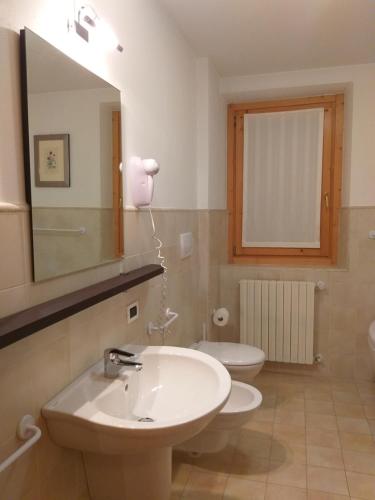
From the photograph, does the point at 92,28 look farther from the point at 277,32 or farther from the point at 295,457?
the point at 295,457

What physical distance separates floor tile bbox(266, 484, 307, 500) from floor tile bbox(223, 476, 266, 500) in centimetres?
3

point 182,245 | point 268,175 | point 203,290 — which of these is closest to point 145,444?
point 182,245

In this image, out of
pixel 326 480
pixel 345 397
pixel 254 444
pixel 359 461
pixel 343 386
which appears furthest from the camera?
pixel 343 386

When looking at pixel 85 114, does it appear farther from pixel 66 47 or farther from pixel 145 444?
pixel 145 444

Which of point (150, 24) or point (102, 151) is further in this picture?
point (150, 24)

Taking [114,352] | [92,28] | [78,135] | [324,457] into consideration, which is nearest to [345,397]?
[324,457]

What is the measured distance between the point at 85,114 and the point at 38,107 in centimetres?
28

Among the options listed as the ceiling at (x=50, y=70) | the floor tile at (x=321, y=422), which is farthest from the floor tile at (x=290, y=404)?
the ceiling at (x=50, y=70)

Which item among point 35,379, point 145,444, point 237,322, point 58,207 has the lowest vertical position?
point 237,322

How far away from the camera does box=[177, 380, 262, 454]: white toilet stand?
1.89m

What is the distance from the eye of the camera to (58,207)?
1187 millimetres

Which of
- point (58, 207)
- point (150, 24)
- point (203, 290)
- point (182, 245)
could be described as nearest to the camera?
point (58, 207)

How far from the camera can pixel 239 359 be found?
2.37 m

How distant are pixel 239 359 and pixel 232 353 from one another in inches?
3.6
